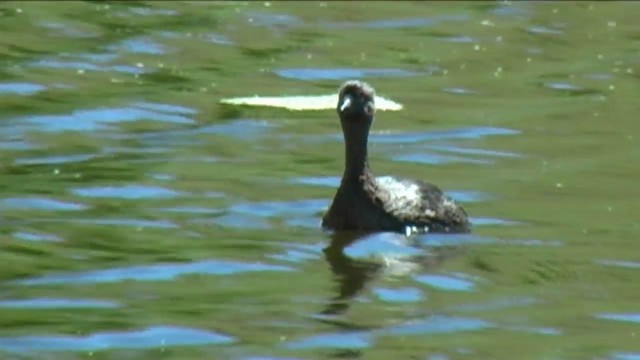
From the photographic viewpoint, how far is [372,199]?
1334cm

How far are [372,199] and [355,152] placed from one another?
379 mm

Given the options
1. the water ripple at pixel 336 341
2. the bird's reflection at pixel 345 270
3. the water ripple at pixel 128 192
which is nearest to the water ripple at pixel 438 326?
the water ripple at pixel 336 341

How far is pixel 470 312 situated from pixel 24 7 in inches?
469

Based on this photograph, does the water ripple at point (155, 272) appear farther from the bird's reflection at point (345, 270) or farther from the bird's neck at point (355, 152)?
the bird's neck at point (355, 152)

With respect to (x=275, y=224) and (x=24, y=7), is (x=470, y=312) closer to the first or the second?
(x=275, y=224)

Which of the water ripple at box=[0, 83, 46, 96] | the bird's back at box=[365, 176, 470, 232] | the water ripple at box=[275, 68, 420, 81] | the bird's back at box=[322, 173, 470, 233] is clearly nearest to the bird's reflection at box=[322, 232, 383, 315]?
the bird's back at box=[322, 173, 470, 233]

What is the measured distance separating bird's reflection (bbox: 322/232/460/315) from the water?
2cm

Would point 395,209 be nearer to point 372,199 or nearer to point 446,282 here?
point 372,199

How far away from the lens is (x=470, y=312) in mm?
10820

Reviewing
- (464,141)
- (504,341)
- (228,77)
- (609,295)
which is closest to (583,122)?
(464,141)

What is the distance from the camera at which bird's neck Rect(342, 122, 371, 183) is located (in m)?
13.5

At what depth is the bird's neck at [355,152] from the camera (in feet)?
44.3

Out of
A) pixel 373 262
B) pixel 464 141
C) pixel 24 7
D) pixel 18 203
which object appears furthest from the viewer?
pixel 24 7

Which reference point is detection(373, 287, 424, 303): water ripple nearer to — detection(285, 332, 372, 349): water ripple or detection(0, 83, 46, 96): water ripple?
detection(285, 332, 372, 349): water ripple
